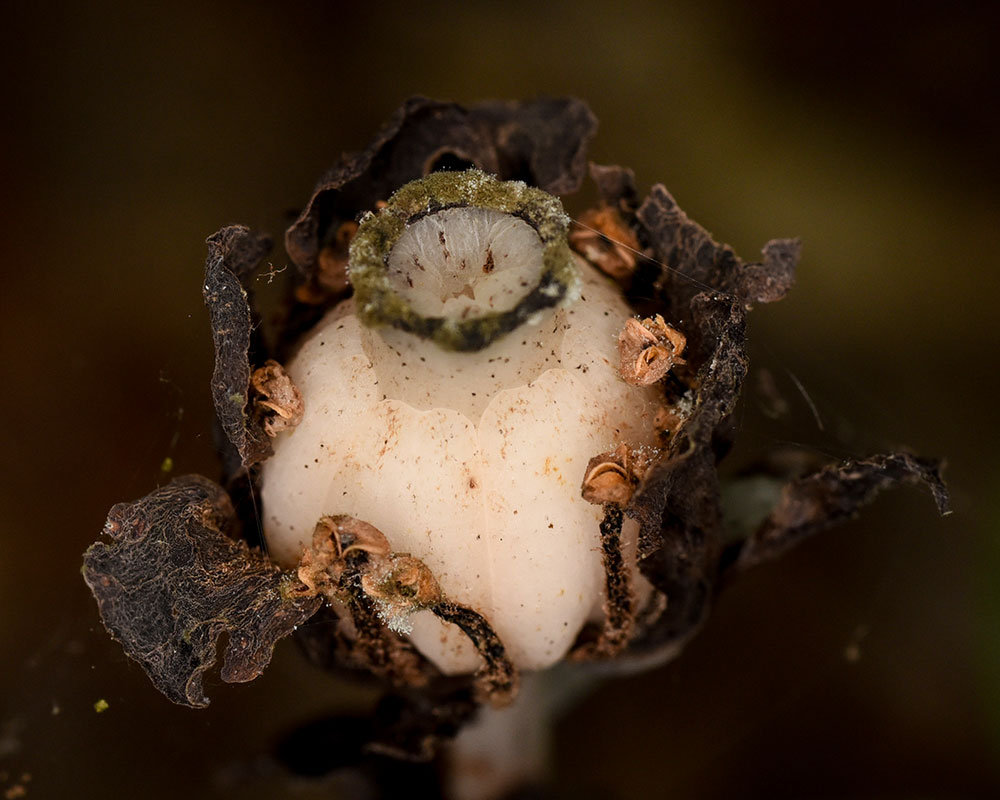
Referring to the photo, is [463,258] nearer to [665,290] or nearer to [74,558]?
[665,290]

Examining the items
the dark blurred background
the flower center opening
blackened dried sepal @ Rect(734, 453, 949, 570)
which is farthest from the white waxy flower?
the dark blurred background

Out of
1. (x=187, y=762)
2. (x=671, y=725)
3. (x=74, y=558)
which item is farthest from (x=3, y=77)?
(x=671, y=725)

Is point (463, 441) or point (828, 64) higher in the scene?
point (828, 64)

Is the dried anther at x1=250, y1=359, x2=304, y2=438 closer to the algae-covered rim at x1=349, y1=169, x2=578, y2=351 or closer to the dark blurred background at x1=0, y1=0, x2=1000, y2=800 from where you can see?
the algae-covered rim at x1=349, y1=169, x2=578, y2=351

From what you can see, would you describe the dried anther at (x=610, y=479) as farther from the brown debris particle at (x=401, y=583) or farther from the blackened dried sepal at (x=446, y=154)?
the blackened dried sepal at (x=446, y=154)

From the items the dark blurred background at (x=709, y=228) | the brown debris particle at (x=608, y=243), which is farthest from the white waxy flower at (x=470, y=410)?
the dark blurred background at (x=709, y=228)
